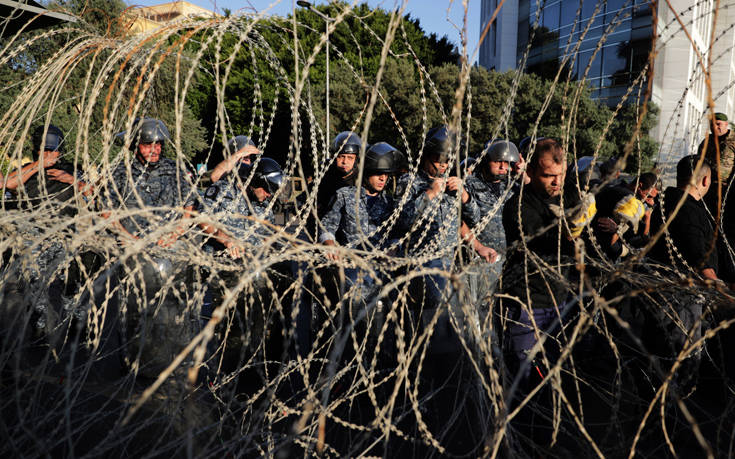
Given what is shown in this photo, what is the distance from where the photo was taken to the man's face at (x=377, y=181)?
409 centimetres

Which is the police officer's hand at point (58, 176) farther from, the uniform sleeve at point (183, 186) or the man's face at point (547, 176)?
the man's face at point (547, 176)

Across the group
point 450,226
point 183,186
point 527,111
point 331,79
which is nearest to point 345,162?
point 450,226

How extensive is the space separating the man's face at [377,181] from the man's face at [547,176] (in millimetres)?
1568

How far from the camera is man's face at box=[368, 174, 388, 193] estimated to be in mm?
4090

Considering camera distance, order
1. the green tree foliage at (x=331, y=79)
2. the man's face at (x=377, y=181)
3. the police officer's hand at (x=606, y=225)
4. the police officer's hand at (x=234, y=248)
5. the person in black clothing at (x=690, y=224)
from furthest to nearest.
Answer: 1. the green tree foliage at (x=331, y=79)
2. the police officer's hand at (x=606, y=225)
3. the man's face at (x=377, y=181)
4. the person in black clothing at (x=690, y=224)
5. the police officer's hand at (x=234, y=248)

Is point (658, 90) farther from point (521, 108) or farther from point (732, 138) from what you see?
point (732, 138)

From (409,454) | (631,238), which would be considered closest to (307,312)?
(409,454)

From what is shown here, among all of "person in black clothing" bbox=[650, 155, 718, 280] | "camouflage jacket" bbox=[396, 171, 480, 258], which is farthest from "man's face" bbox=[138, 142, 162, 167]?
"person in black clothing" bbox=[650, 155, 718, 280]

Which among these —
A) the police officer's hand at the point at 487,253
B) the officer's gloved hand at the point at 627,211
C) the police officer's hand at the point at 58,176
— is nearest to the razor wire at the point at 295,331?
the police officer's hand at the point at 487,253

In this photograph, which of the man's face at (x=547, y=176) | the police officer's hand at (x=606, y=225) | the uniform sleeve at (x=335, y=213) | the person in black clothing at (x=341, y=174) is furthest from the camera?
the person in black clothing at (x=341, y=174)

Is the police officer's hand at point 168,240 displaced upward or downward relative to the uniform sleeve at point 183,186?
downward

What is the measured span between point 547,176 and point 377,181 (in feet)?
5.60

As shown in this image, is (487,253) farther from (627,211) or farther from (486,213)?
(627,211)

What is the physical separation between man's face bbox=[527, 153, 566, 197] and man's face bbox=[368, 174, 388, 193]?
1568mm
